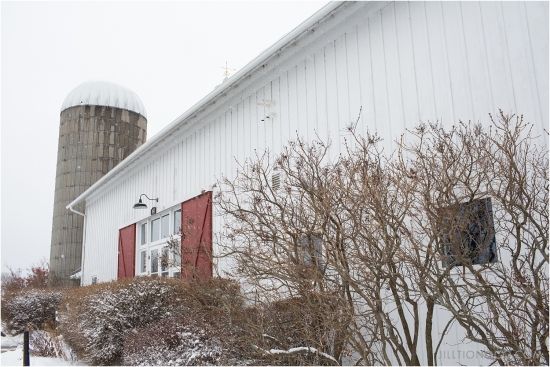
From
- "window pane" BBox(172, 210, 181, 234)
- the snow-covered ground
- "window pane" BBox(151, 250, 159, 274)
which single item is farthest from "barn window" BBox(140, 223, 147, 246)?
the snow-covered ground

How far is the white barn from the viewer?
4820 millimetres

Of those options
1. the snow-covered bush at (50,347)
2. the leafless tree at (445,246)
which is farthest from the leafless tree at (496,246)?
the snow-covered bush at (50,347)

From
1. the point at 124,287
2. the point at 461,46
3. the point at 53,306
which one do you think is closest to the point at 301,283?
the point at 461,46

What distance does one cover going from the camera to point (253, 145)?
8.72 m

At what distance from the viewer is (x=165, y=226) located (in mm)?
12062

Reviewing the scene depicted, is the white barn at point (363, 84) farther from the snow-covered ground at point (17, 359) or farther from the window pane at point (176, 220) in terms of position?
the snow-covered ground at point (17, 359)

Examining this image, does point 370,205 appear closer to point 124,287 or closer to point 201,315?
point 201,315

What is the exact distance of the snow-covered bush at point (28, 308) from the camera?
45.1 ft

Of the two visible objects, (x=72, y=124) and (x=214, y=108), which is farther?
(x=72, y=124)

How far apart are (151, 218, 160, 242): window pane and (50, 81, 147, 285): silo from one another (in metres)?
9.67

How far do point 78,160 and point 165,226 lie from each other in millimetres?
11361

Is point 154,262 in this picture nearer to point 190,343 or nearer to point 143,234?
point 143,234

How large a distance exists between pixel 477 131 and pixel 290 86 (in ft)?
13.3

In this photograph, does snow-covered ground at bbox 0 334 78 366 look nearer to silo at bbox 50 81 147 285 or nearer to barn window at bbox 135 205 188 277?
barn window at bbox 135 205 188 277
